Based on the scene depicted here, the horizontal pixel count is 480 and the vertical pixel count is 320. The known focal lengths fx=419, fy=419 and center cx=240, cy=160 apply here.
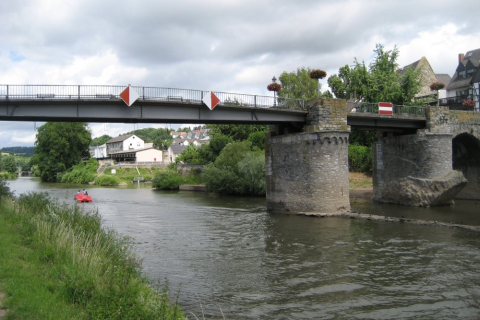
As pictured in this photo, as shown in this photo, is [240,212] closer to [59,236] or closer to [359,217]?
[359,217]

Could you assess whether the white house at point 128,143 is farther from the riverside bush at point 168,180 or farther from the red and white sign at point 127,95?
the red and white sign at point 127,95

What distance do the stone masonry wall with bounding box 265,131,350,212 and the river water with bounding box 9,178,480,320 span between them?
4.63 feet

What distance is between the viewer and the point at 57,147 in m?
96.5

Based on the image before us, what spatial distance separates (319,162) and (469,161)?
20.0m

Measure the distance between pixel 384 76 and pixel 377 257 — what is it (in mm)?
39135

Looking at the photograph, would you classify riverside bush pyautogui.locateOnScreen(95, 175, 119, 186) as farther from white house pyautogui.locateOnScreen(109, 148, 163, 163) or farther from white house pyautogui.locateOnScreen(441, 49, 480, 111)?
white house pyautogui.locateOnScreen(441, 49, 480, 111)

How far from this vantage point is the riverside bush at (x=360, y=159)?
157 ft

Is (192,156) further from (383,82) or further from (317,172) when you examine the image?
(317,172)

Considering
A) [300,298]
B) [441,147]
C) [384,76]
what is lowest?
[300,298]

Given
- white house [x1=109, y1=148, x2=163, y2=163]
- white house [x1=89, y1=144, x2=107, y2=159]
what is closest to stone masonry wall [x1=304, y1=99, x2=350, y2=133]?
white house [x1=109, y1=148, x2=163, y2=163]

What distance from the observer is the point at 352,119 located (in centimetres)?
3053

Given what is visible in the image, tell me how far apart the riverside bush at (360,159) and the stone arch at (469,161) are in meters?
9.93

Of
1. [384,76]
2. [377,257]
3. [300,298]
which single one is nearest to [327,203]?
[377,257]

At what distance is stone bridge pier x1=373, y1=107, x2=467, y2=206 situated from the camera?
32031 millimetres
